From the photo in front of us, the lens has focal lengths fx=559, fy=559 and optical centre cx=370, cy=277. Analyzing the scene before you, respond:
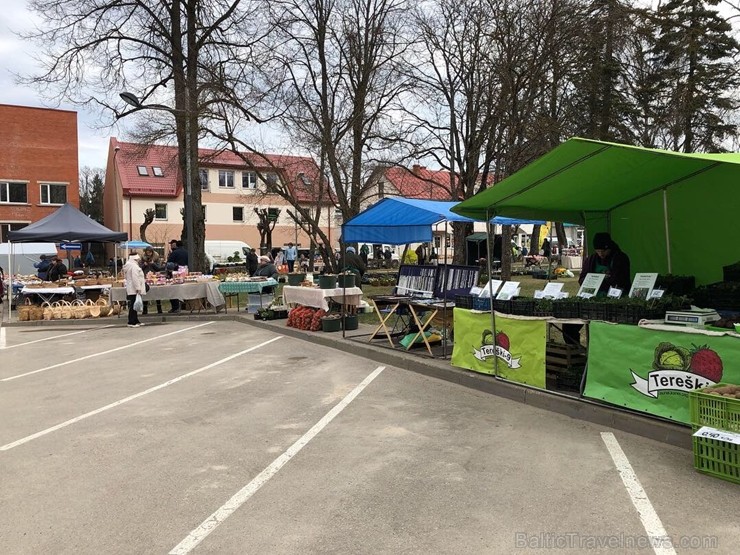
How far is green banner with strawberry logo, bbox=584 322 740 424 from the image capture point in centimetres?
458

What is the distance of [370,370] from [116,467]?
4.43 meters

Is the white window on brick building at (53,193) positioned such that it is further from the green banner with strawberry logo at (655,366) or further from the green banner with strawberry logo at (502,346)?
the green banner with strawberry logo at (655,366)

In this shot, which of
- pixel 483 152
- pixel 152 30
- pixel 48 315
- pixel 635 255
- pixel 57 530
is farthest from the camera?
pixel 152 30

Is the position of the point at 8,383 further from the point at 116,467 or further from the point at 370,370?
the point at 370,370

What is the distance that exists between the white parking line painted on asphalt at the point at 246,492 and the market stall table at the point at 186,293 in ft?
35.1

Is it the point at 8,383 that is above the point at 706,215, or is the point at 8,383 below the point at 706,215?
below

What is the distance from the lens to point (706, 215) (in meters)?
7.87

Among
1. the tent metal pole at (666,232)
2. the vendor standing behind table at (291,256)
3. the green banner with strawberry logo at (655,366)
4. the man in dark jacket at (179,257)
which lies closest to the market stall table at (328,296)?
the tent metal pole at (666,232)

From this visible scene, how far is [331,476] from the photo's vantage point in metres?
4.30

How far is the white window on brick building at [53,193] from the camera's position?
38.2m

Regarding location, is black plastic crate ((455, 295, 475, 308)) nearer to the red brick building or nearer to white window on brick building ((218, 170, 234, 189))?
the red brick building

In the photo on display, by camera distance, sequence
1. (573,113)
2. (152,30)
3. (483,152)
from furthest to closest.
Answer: (152,30) < (483,152) < (573,113)

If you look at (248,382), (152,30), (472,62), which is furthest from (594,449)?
(152,30)

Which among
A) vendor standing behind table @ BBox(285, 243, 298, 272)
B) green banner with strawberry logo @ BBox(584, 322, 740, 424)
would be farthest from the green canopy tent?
vendor standing behind table @ BBox(285, 243, 298, 272)
